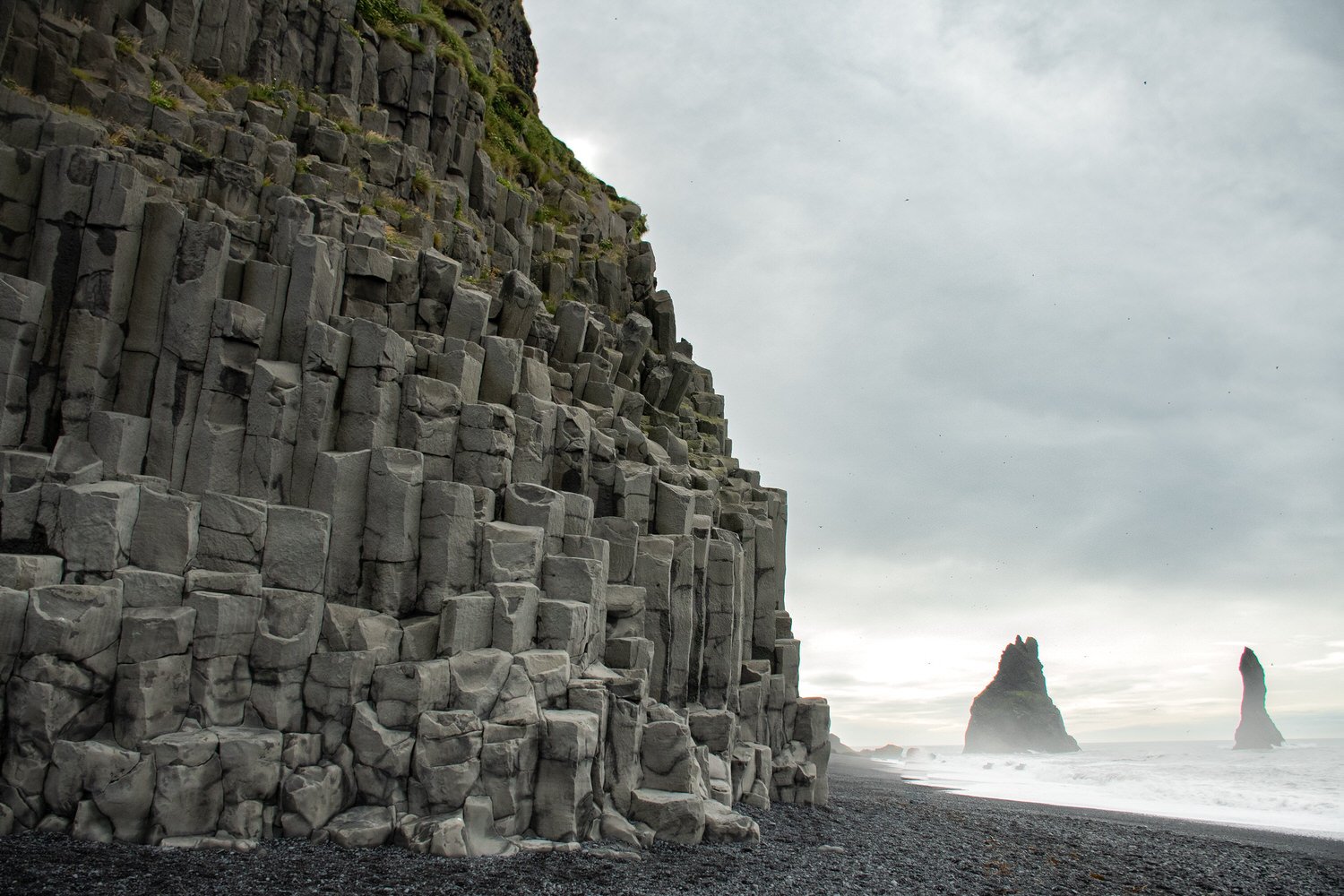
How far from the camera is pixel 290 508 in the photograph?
16.6m

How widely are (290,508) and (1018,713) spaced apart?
112726 millimetres

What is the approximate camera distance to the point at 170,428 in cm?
1706

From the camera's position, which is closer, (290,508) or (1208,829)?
(290,508)

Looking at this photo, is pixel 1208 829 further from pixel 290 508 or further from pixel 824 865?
pixel 290 508

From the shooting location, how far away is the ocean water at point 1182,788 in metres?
42.1

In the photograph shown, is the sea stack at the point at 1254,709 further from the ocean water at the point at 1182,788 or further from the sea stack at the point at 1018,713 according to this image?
the ocean water at the point at 1182,788

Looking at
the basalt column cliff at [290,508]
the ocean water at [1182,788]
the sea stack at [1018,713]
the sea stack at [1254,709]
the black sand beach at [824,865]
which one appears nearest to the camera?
the black sand beach at [824,865]

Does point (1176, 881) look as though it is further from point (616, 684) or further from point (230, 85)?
point (230, 85)

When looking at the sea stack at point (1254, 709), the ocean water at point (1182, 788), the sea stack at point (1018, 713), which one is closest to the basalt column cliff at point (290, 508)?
the ocean water at point (1182, 788)

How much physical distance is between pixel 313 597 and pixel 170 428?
13.9 feet

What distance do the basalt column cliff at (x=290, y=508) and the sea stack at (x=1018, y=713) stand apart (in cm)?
9862

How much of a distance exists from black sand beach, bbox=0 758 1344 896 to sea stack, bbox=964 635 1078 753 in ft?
277

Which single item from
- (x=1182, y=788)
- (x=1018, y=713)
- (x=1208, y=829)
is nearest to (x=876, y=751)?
(x=1018, y=713)

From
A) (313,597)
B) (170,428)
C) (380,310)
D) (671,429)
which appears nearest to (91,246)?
(170,428)
